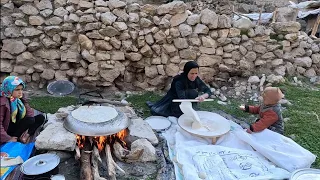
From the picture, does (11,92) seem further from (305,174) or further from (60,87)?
(305,174)

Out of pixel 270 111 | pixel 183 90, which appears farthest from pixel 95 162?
pixel 270 111

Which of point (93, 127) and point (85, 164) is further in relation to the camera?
point (93, 127)

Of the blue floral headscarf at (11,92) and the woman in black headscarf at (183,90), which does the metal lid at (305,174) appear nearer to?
the woman in black headscarf at (183,90)

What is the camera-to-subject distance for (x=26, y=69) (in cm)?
529

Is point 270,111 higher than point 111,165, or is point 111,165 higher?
point 270,111

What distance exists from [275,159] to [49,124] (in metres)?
2.65

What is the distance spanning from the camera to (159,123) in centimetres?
396

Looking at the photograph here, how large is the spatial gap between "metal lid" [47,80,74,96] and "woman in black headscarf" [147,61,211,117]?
1.75m

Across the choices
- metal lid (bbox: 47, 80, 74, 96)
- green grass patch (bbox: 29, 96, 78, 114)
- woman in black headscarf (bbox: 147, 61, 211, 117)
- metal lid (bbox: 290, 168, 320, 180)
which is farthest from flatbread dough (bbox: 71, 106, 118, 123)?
metal lid (bbox: 290, 168, 320, 180)

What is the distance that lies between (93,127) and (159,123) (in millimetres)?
1166

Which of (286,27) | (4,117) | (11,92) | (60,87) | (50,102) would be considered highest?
(286,27)

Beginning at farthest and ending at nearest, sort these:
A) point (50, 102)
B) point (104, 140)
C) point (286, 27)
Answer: point (286, 27) < point (50, 102) < point (104, 140)

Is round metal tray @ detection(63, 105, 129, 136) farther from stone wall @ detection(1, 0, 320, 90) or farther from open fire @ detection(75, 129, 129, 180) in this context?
stone wall @ detection(1, 0, 320, 90)

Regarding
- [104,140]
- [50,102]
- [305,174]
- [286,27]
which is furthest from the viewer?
[286,27]
